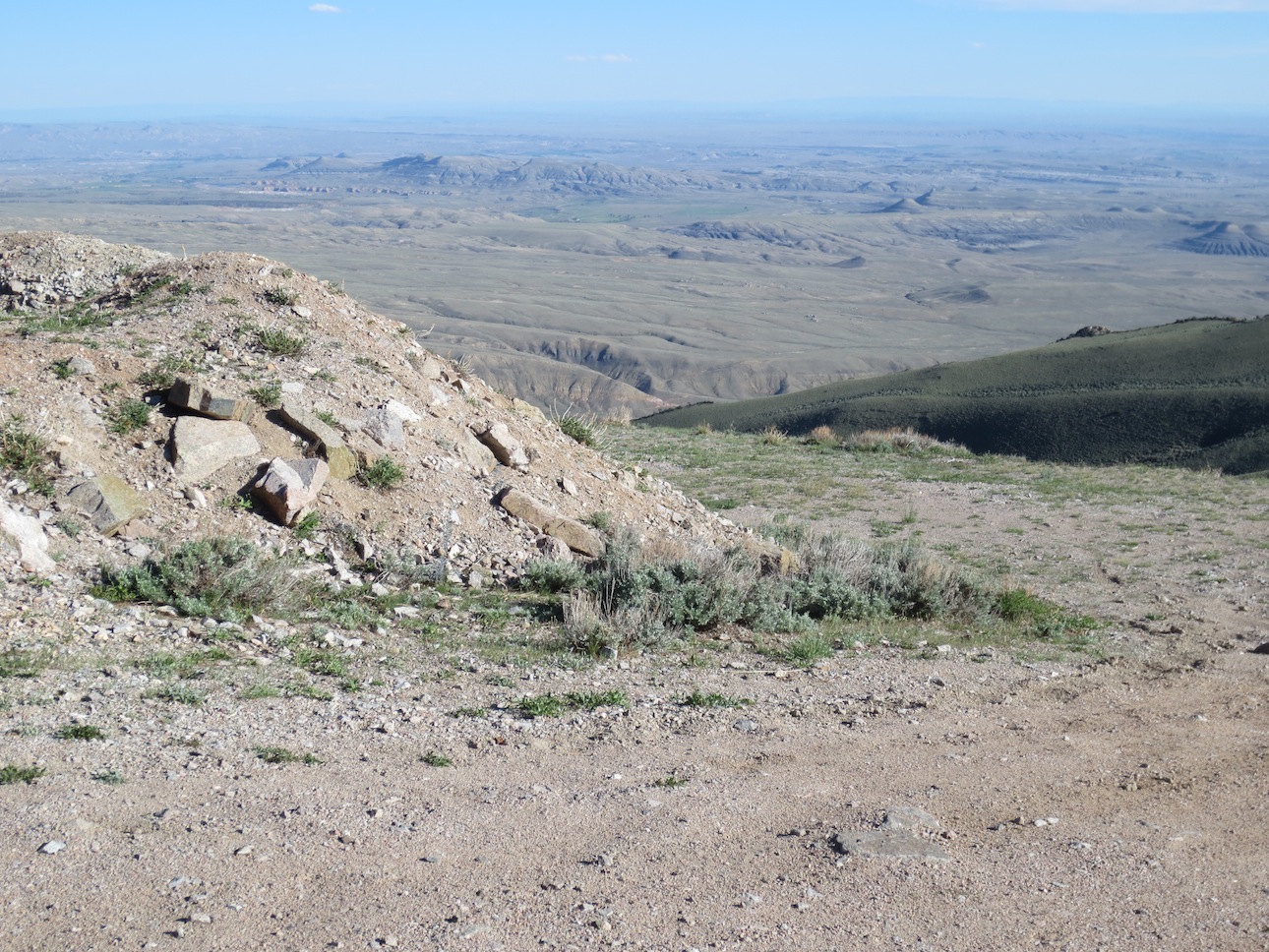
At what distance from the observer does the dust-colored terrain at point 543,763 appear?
4000mm

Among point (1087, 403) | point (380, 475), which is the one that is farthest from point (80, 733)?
point (1087, 403)

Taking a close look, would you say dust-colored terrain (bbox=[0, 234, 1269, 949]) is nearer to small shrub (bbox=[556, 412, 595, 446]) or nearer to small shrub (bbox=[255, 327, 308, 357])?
small shrub (bbox=[255, 327, 308, 357])

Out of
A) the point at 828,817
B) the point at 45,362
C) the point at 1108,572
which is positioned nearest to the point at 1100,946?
the point at 828,817

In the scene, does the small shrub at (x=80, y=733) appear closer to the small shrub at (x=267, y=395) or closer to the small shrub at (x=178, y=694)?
the small shrub at (x=178, y=694)

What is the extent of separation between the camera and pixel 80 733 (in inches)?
205

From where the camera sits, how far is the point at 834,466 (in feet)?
60.0

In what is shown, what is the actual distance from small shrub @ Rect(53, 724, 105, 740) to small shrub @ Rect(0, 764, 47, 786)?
0.39 metres

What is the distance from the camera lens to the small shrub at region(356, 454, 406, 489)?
9070 mm

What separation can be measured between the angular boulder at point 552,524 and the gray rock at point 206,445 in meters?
2.13

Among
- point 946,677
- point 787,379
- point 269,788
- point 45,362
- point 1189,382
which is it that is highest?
point 45,362

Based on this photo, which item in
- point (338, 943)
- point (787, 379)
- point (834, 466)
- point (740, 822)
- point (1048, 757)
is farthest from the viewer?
point (787, 379)

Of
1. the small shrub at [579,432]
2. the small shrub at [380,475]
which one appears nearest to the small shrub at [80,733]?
the small shrub at [380,475]

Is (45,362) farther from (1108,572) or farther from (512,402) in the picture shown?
(1108,572)

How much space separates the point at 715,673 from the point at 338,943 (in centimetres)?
374
